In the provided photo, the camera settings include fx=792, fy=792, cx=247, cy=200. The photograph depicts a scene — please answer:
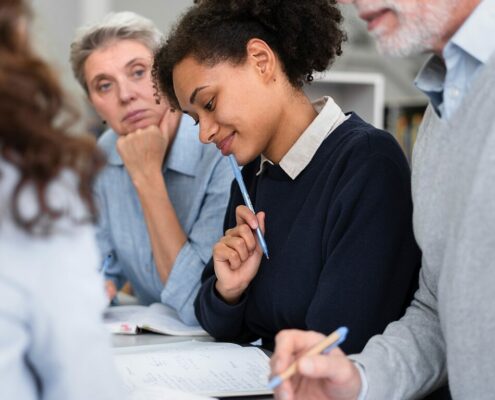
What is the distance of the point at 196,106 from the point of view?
1349mm

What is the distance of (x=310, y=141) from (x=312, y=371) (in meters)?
0.54

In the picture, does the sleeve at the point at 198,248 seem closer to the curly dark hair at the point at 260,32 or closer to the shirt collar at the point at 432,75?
the curly dark hair at the point at 260,32

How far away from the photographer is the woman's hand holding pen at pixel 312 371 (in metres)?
0.86

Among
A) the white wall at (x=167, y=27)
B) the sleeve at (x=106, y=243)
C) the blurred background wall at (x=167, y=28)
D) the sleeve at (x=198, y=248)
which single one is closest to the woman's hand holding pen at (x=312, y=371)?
the sleeve at (x=198, y=248)

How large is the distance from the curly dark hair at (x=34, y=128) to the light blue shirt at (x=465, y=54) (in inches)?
19.5

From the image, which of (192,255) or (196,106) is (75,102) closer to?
(196,106)

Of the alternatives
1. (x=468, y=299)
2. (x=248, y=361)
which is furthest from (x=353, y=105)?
(x=468, y=299)

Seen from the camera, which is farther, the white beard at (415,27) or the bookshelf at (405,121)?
the bookshelf at (405,121)

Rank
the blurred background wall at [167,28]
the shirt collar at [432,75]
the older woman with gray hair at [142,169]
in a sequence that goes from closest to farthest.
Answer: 1. the shirt collar at [432,75]
2. the older woman with gray hair at [142,169]
3. the blurred background wall at [167,28]

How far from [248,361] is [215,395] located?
0.18 m

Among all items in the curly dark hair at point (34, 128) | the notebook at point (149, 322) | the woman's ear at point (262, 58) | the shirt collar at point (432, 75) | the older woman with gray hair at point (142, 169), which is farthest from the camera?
the older woman with gray hair at point (142, 169)

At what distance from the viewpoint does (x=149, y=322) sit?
1.50 meters

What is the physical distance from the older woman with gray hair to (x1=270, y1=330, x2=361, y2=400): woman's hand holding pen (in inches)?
30.7

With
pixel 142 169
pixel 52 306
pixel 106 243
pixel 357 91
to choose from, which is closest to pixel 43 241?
pixel 52 306
